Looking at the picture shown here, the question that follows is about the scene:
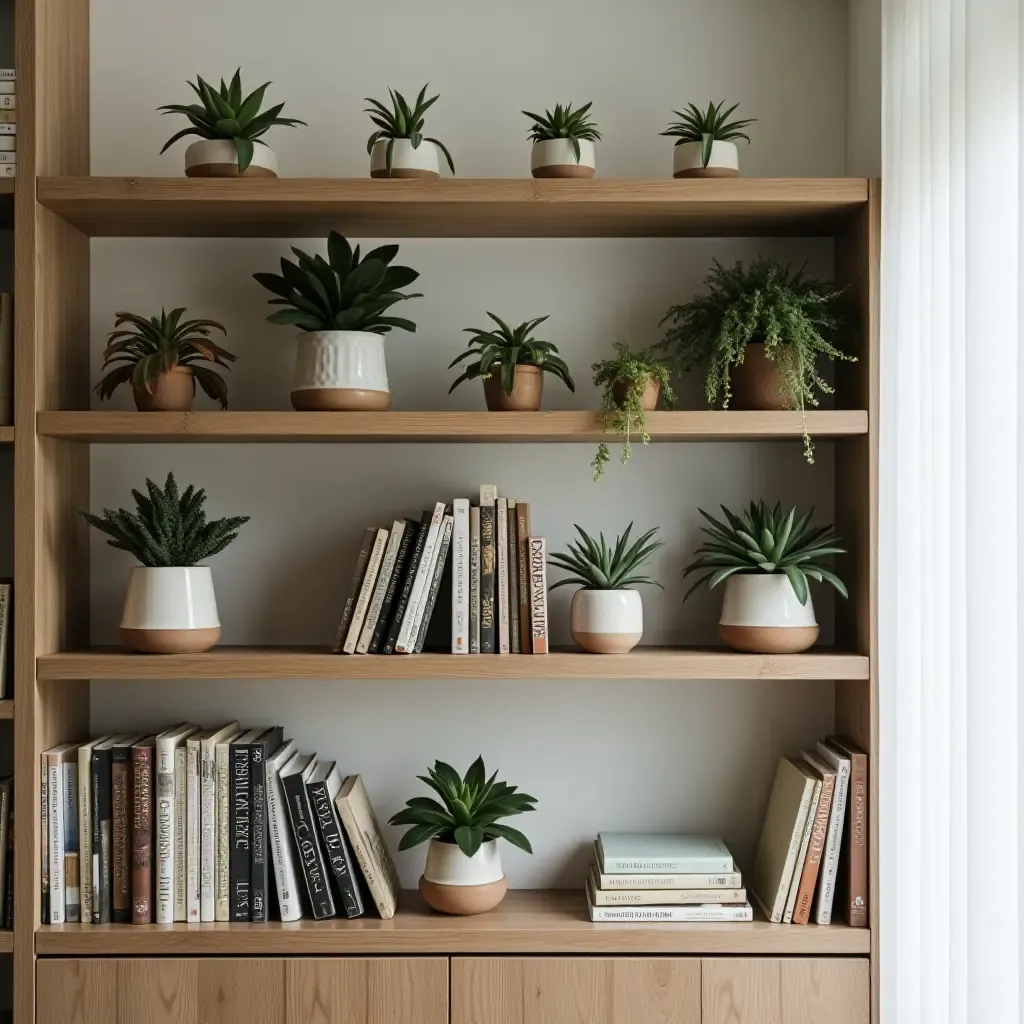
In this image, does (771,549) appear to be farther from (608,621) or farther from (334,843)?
(334,843)

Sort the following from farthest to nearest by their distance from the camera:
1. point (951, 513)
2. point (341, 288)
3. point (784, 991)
→ 1. point (341, 288)
2. point (784, 991)
3. point (951, 513)

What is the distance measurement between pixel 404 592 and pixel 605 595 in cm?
35

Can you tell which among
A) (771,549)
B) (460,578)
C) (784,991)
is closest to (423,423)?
(460,578)

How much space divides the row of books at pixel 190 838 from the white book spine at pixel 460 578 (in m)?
0.34

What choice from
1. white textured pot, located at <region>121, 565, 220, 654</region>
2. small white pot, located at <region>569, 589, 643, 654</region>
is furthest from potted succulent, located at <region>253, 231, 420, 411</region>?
small white pot, located at <region>569, 589, 643, 654</region>

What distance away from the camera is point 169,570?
189 centimetres

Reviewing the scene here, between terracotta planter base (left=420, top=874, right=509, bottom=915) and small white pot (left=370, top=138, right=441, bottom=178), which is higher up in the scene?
small white pot (left=370, top=138, right=441, bottom=178)

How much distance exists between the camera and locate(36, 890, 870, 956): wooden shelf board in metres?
1.82

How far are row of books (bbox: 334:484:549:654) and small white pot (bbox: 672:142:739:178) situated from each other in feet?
2.21

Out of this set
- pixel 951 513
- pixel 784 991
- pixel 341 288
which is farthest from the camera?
pixel 341 288

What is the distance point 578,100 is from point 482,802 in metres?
1.34

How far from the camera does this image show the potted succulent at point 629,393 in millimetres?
1832

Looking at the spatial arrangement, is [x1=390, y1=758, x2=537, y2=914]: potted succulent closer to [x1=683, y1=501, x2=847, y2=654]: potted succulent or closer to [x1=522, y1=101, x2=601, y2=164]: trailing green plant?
[x1=683, y1=501, x2=847, y2=654]: potted succulent

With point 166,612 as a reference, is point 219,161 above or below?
above
